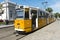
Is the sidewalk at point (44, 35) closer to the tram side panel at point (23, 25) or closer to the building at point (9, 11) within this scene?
the tram side panel at point (23, 25)

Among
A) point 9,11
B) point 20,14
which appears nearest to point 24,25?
point 20,14

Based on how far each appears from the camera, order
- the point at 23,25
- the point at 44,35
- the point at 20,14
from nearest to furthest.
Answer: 1. the point at 44,35
2. the point at 23,25
3. the point at 20,14

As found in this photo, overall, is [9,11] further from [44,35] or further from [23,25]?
[44,35]

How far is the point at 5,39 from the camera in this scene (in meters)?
13.8

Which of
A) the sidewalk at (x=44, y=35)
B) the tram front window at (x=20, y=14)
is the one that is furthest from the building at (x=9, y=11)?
the tram front window at (x=20, y=14)

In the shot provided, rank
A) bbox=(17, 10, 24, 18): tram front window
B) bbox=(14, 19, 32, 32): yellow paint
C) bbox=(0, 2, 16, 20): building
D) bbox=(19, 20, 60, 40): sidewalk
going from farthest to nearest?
bbox=(0, 2, 16, 20): building, bbox=(17, 10, 24, 18): tram front window, bbox=(14, 19, 32, 32): yellow paint, bbox=(19, 20, 60, 40): sidewalk

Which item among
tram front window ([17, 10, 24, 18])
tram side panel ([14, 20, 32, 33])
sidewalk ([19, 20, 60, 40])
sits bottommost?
sidewalk ([19, 20, 60, 40])

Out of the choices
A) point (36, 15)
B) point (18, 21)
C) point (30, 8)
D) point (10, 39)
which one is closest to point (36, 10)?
point (36, 15)

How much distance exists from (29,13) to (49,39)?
17.5 feet

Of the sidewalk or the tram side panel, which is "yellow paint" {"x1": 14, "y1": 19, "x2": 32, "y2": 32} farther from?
the sidewalk

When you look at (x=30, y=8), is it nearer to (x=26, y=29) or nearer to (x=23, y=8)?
(x=23, y=8)

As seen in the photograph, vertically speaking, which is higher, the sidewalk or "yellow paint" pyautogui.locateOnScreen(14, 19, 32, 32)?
"yellow paint" pyautogui.locateOnScreen(14, 19, 32, 32)

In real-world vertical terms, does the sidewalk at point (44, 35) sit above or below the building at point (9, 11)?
below

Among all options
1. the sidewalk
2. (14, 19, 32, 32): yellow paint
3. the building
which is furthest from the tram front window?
the building
